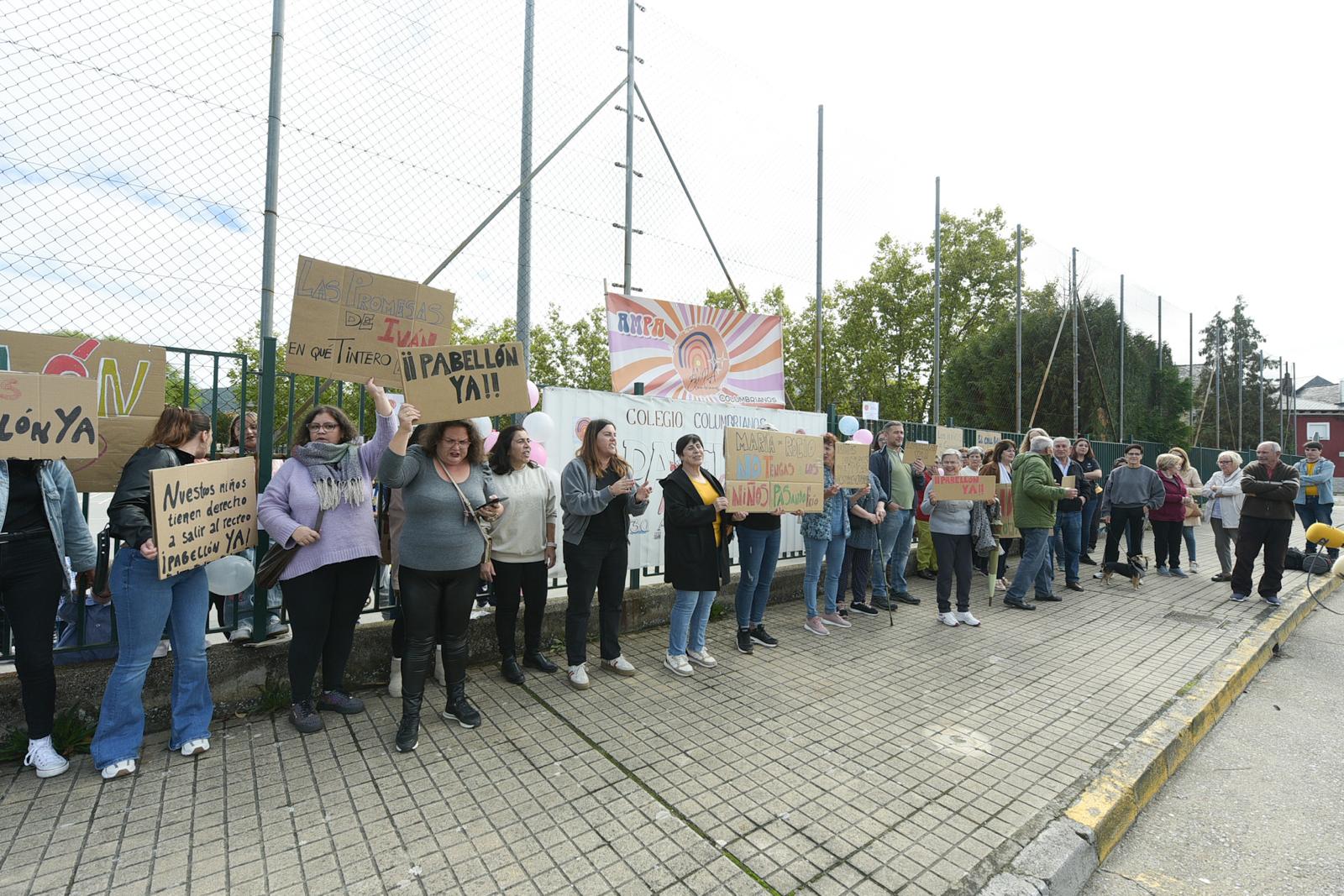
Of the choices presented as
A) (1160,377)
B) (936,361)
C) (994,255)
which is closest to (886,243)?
(994,255)

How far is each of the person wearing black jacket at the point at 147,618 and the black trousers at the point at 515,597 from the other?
62.8 inches

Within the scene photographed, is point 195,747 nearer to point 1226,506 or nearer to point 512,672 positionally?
point 512,672

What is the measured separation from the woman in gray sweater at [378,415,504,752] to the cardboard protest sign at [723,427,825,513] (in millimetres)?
1927

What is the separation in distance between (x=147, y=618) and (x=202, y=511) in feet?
1.81

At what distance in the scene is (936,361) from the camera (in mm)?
10602

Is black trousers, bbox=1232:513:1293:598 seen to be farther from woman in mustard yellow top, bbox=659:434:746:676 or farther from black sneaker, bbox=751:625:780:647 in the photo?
woman in mustard yellow top, bbox=659:434:746:676

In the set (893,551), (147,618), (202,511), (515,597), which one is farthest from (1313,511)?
(147,618)

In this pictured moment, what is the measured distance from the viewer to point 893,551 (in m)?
7.35

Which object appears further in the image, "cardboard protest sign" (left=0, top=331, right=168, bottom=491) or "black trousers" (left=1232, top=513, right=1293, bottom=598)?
"black trousers" (left=1232, top=513, right=1293, bottom=598)

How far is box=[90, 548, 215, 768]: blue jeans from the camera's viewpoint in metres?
3.11

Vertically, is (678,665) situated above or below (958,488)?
below

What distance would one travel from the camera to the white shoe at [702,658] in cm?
482

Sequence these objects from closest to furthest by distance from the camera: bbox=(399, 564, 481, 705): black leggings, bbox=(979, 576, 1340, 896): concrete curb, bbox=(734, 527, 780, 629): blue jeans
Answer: bbox=(979, 576, 1340, 896): concrete curb, bbox=(399, 564, 481, 705): black leggings, bbox=(734, 527, 780, 629): blue jeans

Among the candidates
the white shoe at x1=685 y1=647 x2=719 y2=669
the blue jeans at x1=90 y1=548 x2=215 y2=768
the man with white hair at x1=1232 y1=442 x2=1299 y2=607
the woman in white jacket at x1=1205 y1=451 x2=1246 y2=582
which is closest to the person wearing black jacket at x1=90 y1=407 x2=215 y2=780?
the blue jeans at x1=90 y1=548 x2=215 y2=768
